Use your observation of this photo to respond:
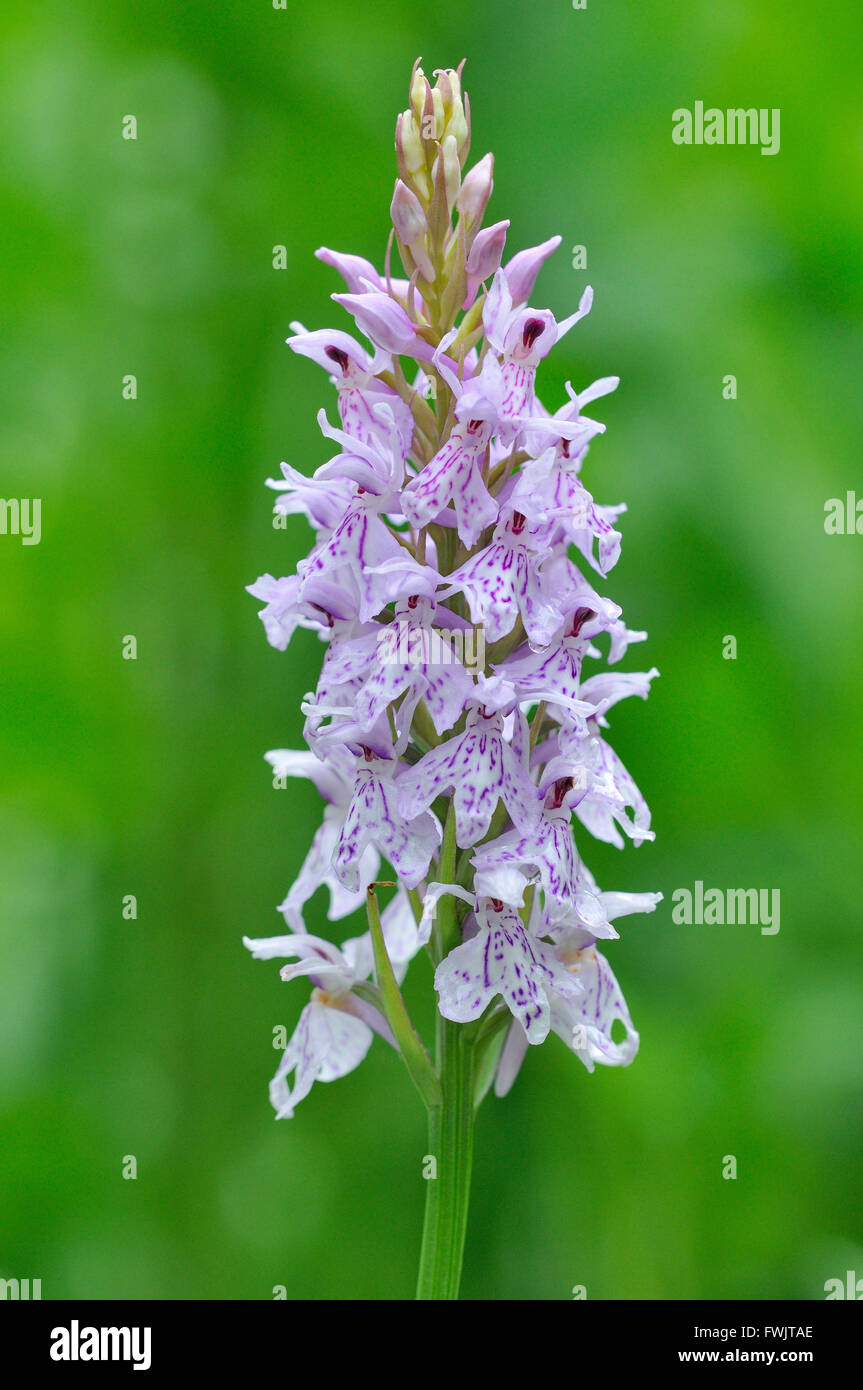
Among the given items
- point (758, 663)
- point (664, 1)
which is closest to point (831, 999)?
point (758, 663)

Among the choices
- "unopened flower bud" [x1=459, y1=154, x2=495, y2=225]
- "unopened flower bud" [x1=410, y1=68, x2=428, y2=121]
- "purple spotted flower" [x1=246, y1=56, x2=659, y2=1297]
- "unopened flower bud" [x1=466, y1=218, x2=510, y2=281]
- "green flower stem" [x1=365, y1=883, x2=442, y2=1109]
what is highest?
"unopened flower bud" [x1=410, y1=68, x2=428, y2=121]

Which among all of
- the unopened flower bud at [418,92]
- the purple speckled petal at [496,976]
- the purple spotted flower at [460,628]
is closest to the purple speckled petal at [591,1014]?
the purple spotted flower at [460,628]

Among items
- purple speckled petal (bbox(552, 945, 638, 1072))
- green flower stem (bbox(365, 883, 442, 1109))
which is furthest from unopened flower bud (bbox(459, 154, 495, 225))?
purple speckled petal (bbox(552, 945, 638, 1072))

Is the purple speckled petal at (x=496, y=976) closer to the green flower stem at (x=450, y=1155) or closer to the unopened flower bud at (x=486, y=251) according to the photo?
the green flower stem at (x=450, y=1155)

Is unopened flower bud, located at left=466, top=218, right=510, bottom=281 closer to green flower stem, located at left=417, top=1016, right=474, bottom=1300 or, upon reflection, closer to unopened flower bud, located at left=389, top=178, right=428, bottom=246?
unopened flower bud, located at left=389, top=178, right=428, bottom=246

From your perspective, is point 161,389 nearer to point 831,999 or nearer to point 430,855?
point 430,855

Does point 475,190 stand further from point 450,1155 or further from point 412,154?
point 450,1155

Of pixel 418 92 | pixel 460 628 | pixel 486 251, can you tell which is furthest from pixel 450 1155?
pixel 418 92
